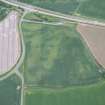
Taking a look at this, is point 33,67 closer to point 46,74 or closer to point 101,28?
point 46,74

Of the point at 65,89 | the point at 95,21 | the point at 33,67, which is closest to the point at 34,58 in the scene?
the point at 33,67

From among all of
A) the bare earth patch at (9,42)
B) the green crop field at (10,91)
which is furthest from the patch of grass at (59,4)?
the green crop field at (10,91)

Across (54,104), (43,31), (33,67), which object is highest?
(43,31)

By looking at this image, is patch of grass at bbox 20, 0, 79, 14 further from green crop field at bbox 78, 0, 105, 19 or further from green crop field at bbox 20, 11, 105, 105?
green crop field at bbox 20, 11, 105, 105

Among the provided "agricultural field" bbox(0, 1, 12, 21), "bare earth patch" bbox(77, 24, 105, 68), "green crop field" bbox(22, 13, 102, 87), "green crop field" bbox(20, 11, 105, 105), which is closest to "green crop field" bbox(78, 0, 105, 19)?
"bare earth patch" bbox(77, 24, 105, 68)

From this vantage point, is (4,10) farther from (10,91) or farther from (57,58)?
(10,91)

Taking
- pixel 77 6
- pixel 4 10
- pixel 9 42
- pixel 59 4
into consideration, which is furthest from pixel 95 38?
pixel 4 10
